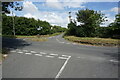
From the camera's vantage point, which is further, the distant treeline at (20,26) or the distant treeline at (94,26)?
the distant treeline at (20,26)

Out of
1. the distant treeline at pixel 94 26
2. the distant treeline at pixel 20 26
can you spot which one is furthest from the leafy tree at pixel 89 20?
the distant treeline at pixel 20 26

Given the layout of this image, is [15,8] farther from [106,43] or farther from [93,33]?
[93,33]

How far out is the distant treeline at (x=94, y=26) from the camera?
93.5 ft

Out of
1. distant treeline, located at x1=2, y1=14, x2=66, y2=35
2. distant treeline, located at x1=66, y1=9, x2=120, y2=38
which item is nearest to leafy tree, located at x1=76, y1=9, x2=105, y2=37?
distant treeline, located at x1=66, y1=9, x2=120, y2=38

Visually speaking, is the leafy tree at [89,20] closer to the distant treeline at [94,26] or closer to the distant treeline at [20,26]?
the distant treeline at [94,26]

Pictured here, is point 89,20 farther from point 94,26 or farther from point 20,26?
point 20,26

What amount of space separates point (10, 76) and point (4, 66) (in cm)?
179

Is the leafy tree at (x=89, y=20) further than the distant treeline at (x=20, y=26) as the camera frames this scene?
No

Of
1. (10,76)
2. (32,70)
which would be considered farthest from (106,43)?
(10,76)

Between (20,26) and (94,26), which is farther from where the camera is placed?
(20,26)

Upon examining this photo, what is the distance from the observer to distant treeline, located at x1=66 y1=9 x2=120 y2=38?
28.5 meters

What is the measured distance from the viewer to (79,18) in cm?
3525

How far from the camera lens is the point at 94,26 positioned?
102ft

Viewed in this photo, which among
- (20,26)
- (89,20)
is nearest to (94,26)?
(89,20)
